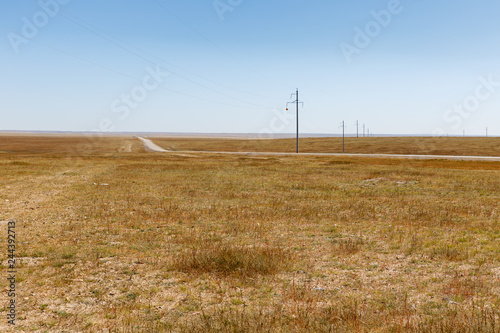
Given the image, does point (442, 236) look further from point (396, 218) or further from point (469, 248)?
point (396, 218)

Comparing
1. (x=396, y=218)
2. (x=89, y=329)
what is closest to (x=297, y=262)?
(x=89, y=329)

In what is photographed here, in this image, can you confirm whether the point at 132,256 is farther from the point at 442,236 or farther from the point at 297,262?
the point at 442,236

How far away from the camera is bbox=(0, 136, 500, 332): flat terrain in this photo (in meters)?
7.21

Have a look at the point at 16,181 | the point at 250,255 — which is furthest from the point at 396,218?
the point at 16,181

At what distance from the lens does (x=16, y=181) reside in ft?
101

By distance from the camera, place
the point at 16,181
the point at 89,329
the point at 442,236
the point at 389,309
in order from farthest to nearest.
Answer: the point at 16,181 < the point at 442,236 < the point at 389,309 < the point at 89,329

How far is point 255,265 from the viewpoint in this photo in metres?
10.2

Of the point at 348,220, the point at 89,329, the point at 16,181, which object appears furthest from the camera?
the point at 16,181

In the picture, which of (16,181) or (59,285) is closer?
(59,285)

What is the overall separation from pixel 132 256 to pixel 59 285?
266 cm

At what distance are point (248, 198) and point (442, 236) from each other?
40.8 ft

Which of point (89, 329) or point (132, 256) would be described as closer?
point (89, 329)

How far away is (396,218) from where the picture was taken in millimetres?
17219

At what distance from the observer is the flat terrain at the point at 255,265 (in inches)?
284
